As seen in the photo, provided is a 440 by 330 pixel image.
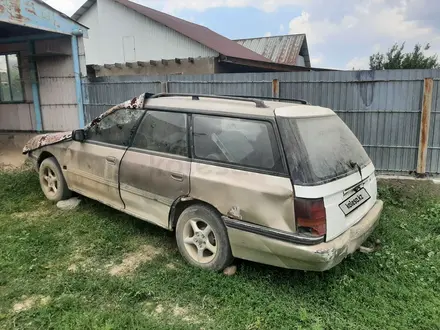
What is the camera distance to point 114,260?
12.2 ft

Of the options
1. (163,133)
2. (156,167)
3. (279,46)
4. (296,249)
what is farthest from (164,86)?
(279,46)

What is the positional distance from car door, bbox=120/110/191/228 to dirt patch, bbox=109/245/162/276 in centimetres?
35

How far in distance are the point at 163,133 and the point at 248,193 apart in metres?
1.31

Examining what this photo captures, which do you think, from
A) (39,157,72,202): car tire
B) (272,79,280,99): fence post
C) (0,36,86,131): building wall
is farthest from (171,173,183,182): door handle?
(0,36,86,131): building wall

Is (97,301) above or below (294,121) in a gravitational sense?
below

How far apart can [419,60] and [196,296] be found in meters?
28.2

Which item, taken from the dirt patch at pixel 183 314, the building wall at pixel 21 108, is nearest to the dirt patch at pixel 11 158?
the building wall at pixel 21 108

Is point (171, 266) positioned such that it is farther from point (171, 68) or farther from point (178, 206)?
point (171, 68)

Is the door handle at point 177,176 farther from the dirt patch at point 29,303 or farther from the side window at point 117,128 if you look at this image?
the dirt patch at point 29,303

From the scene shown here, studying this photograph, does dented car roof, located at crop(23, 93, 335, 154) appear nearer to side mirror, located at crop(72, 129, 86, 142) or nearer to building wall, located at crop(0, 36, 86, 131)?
side mirror, located at crop(72, 129, 86, 142)

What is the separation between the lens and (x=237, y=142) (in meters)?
3.22

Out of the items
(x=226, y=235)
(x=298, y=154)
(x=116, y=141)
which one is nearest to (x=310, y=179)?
(x=298, y=154)

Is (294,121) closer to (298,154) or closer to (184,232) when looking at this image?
(298,154)

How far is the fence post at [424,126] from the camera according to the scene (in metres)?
5.78
